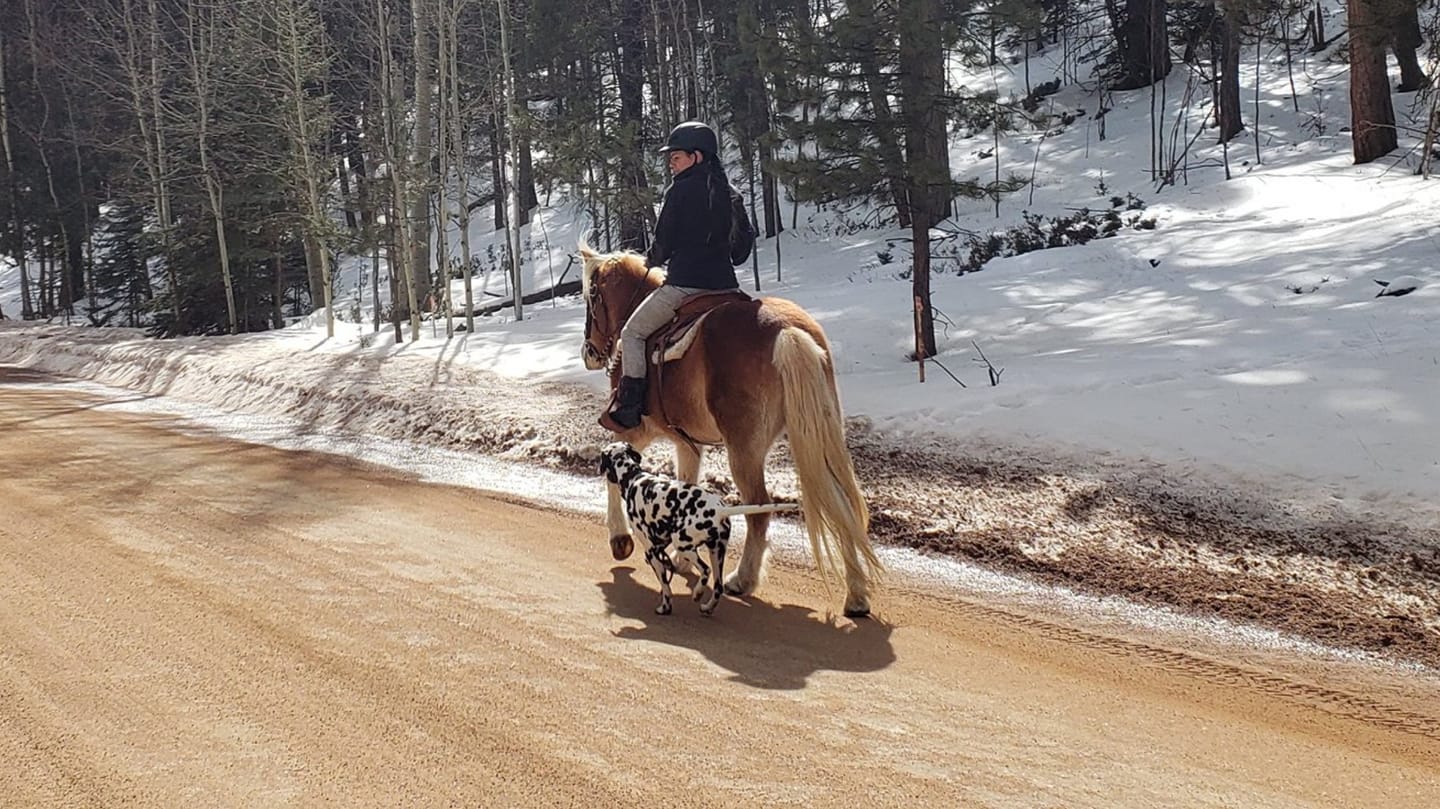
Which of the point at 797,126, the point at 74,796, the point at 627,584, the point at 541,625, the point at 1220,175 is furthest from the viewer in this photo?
the point at 1220,175

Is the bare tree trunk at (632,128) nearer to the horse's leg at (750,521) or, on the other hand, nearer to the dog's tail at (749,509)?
the horse's leg at (750,521)

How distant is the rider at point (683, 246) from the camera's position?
606 cm

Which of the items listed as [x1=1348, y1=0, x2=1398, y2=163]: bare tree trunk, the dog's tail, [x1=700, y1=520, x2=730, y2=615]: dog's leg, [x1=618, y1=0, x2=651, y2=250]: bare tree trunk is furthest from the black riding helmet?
[x1=618, y1=0, x2=651, y2=250]: bare tree trunk

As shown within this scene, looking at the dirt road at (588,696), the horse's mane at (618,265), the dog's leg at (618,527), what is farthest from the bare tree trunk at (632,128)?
the dirt road at (588,696)

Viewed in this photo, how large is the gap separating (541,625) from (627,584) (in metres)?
0.96

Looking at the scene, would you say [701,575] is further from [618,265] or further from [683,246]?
[618,265]

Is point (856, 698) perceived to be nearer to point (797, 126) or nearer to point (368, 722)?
point (368, 722)

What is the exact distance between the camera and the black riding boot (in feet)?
20.6

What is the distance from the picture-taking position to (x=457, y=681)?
4.28m

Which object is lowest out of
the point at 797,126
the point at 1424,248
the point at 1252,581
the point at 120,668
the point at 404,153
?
the point at 1252,581

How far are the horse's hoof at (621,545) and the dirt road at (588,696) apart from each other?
0.44ft

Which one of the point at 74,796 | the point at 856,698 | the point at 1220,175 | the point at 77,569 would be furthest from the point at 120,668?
the point at 1220,175

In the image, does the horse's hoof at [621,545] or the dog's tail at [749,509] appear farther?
the horse's hoof at [621,545]

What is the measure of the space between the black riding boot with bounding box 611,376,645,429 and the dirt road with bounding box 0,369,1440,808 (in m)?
1.00
